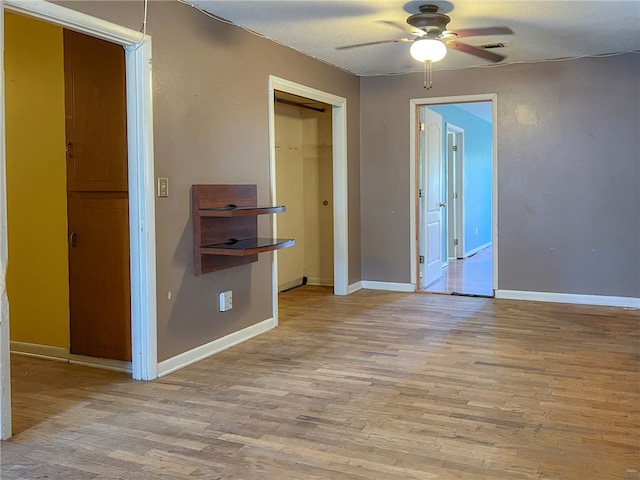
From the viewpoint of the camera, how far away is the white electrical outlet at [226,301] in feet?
13.6

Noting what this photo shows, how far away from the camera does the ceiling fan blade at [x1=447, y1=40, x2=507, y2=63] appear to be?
472 centimetres

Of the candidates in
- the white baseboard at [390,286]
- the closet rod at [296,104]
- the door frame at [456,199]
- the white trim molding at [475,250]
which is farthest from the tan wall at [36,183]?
the white trim molding at [475,250]

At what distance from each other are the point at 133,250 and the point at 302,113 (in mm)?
3795

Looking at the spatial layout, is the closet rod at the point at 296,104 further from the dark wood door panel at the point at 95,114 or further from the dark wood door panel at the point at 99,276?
A: the dark wood door panel at the point at 99,276

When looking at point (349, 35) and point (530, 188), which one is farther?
point (530, 188)

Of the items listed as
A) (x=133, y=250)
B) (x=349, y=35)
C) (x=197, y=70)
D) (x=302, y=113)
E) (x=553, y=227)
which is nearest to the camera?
(x=133, y=250)

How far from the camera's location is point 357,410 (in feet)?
9.80

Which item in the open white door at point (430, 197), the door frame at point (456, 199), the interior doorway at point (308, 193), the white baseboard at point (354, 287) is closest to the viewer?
the white baseboard at point (354, 287)

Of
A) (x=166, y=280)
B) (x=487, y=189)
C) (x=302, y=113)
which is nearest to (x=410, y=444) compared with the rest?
(x=166, y=280)

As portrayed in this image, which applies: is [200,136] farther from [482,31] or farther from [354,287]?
[354,287]

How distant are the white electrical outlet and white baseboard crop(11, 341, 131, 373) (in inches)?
28.7

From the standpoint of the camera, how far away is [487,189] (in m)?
10.9

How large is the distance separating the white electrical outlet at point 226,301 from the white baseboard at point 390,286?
2495 mm

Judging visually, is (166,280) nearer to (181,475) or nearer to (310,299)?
(181,475)
